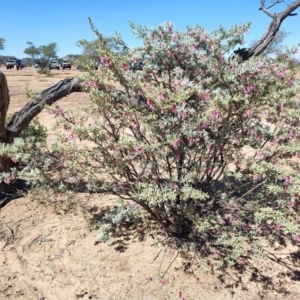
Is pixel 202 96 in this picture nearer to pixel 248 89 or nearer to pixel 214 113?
pixel 214 113

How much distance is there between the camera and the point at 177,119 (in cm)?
226

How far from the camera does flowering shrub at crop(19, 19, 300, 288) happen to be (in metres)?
2.33

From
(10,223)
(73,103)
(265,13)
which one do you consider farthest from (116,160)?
(73,103)

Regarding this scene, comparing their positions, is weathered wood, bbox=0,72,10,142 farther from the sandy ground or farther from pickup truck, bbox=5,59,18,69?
pickup truck, bbox=5,59,18,69

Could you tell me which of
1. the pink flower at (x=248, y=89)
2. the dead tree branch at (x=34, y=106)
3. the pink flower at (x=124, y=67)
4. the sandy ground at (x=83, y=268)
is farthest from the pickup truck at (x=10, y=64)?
the pink flower at (x=248, y=89)

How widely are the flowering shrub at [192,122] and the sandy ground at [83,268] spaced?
264mm

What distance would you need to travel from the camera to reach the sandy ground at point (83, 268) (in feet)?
8.91

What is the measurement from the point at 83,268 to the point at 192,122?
169cm

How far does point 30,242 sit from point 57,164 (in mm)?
1052

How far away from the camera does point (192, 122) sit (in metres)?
2.37

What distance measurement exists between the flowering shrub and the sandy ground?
0.26 metres

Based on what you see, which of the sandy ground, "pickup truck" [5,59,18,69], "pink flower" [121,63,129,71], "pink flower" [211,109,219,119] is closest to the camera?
"pink flower" [211,109,219,119]

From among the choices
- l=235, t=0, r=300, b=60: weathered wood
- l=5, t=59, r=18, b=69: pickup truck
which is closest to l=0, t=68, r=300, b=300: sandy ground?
l=235, t=0, r=300, b=60: weathered wood

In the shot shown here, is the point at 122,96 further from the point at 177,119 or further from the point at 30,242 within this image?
the point at 30,242
